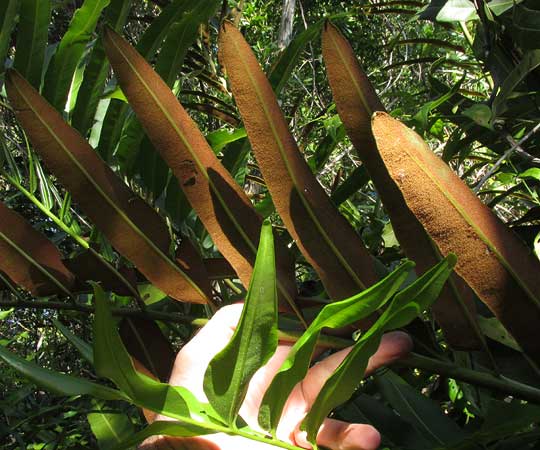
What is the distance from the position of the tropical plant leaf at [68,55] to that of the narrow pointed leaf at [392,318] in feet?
1.76

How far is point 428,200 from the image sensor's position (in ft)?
1.48

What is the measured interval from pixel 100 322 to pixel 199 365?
157mm

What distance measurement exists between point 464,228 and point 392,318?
4.7 inches

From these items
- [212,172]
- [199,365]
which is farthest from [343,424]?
[212,172]

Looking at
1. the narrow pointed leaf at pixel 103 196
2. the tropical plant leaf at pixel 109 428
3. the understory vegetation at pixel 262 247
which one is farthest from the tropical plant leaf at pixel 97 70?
the tropical plant leaf at pixel 109 428

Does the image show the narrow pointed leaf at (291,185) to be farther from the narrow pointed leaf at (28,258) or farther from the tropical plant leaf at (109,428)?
the tropical plant leaf at (109,428)

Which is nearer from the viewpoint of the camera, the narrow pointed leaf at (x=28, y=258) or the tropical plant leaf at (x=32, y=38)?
the narrow pointed leaf at (x=28, y=258)

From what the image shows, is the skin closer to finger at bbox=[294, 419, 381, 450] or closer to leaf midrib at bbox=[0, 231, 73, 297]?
finger at bbox=[294, 419, 381, 450]

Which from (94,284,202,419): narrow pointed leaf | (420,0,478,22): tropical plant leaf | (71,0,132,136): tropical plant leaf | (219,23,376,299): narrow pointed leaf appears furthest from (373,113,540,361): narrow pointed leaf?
(420,0,478,22): tropical plant leaf

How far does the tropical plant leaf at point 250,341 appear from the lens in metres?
0.36

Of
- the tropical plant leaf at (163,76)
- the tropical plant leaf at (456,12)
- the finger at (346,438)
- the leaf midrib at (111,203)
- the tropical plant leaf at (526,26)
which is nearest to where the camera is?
the finger at (346,438)

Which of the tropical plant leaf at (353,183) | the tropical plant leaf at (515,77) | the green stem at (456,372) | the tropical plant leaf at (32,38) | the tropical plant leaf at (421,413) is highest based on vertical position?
the tropical plant leaf at (32,38)

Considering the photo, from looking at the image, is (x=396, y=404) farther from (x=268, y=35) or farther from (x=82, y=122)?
(x=268, y=35)

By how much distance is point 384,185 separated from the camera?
1.78ft
